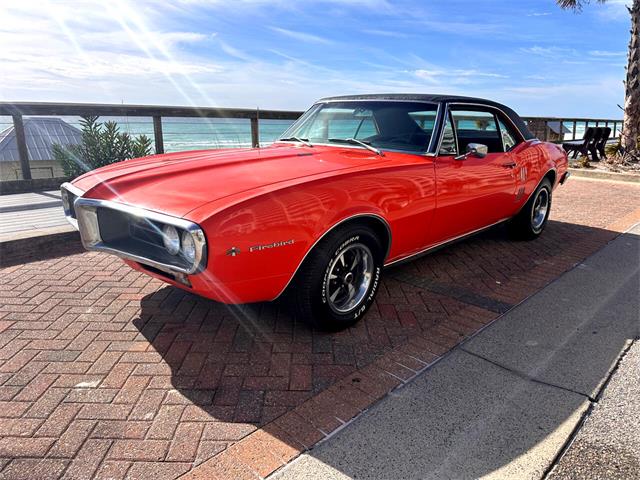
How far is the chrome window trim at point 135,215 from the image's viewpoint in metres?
2.34

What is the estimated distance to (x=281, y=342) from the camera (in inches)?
119

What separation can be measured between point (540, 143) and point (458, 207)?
7.18 feet

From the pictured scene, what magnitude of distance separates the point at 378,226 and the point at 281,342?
1.05 meters

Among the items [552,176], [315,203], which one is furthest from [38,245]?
[552,176]

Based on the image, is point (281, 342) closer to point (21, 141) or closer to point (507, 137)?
point (507, 137)

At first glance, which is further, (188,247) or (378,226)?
(378,226)

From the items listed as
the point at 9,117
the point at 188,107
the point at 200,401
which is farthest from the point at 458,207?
the point at 9,117

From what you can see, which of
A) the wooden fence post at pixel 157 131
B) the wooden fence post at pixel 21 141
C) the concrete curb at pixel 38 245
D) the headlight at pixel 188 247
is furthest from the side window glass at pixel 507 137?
the wooden fence post at pixel 21 141

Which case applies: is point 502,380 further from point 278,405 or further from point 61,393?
point 61,393

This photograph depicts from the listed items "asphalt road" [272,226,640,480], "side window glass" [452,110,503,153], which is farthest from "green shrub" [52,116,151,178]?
"asphalt road" [272,226,640,480]

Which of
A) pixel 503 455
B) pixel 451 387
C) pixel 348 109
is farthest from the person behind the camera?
pixel 348 109

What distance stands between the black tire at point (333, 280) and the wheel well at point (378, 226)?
4cm

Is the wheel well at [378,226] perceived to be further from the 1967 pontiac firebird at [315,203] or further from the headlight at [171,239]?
the headlight at [171,239]

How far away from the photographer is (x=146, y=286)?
3896 millimetres
